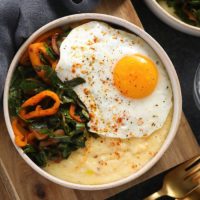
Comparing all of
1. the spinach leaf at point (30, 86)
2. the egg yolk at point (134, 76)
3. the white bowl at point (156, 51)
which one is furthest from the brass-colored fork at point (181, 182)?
the spinach leaf at point (30, 86)

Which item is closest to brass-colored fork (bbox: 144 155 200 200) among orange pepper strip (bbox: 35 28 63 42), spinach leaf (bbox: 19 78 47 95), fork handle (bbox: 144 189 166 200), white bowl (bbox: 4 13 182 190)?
fork handle (bbox: 144 189 166 200)

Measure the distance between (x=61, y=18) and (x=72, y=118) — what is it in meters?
0.51

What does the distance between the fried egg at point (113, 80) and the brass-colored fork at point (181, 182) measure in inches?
14.0

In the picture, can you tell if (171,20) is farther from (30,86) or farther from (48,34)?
(30,86)

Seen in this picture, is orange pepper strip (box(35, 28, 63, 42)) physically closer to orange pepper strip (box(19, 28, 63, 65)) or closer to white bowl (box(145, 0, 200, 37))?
orange pepper strip (box(19, 28, 63, 65))

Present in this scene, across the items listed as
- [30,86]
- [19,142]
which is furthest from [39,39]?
[19,142]

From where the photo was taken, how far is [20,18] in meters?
2.40

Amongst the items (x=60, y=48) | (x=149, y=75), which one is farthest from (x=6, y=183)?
(x=149, y=75)

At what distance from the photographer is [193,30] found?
2.55 m

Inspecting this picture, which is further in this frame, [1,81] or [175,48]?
[175,48]

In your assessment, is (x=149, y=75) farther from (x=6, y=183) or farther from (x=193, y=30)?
(x=6, y=183)

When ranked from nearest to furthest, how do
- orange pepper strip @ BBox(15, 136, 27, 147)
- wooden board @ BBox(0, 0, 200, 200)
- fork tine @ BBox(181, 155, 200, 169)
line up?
orange pepper strip @ BBox(15, 136, 27, 147) → wooden board @ BBox(0, 0, 200, 200) → fork tine @ BBox(181, 155, 200, 169)

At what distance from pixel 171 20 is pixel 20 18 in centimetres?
81

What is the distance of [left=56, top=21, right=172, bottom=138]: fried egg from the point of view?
235cm
